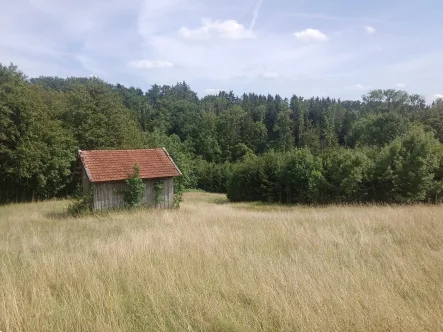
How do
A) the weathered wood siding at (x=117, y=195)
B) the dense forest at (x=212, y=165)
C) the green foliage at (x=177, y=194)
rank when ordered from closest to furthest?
the weathered wood siding at (x=117, y=195)
the green foliage at (x=177, y=194)
the dense forest at (x=212, y=165)

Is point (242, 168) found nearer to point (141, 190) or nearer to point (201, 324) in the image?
point (141, 190)

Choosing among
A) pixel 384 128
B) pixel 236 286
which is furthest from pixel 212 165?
pixel 236 286

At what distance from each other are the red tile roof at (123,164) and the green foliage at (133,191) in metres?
0.46

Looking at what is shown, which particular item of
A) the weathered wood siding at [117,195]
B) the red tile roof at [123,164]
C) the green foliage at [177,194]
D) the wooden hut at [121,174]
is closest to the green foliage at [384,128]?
the green foliage at [177,194]

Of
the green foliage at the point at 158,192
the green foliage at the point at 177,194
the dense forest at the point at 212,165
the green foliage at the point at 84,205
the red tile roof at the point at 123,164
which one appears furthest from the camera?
the dense forest at the point at 212,165

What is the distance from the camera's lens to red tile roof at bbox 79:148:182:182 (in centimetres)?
2113

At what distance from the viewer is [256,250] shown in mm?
6270

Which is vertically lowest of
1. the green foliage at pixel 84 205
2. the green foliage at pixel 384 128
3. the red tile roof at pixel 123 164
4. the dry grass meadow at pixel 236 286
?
the green foliage at pixel 84 205

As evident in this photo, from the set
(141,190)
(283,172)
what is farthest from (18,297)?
(283,172)

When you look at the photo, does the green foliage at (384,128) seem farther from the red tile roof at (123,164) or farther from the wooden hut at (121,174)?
the wooden hut at (121,174)

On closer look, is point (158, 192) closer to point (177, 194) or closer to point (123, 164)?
point (177, 194)

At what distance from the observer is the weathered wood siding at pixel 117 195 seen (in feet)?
68.5

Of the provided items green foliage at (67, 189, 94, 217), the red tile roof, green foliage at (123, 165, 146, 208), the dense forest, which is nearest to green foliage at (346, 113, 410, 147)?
the dense forest

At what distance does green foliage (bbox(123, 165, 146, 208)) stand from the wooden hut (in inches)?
12.0
